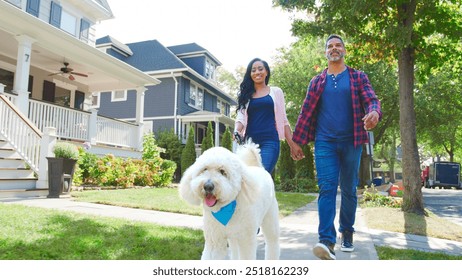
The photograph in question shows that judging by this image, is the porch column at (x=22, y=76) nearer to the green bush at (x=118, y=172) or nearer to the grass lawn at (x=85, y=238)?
the green bush at (x=118, y=172)

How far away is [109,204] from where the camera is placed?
23.4ft

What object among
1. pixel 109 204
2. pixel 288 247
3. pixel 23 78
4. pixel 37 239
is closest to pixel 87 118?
pixel 23 78

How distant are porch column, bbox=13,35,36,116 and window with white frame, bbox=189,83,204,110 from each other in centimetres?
1527

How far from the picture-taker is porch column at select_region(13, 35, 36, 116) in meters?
9.84

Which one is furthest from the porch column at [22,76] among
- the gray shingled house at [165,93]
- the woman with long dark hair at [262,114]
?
the gray shingled house at [165,93]

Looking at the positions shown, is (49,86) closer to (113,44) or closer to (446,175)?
(113,44)

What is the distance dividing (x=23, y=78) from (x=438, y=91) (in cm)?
2036

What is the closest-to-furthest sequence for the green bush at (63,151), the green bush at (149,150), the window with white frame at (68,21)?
the green bush at (63,151), the green bush at (149,150), the window with white frame at (68,21)

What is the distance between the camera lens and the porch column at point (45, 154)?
26.4 ft

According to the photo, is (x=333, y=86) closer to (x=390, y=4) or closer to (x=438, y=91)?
(x=390, y=4)

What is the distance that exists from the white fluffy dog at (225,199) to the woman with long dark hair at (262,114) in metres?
1.24

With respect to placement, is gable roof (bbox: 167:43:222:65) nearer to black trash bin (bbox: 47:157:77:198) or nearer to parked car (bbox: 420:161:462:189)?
black trash bin (bbox: 47:157:77:198)

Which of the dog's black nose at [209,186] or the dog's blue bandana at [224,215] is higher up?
the dog's black nose at [209,186]

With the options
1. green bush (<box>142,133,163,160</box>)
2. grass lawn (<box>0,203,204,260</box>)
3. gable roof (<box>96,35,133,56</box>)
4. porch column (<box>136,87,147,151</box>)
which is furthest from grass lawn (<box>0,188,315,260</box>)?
gable roof (<box>96,35,133,56</box>)
